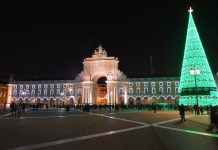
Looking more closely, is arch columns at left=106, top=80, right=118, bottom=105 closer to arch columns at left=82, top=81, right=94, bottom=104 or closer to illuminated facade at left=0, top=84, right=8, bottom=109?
arch columns at left=82, top=81, right=94, bottom=104

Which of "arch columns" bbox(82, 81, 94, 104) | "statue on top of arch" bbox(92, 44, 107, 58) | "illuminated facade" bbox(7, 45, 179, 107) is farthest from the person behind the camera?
"statue on top of arch" bbox(92, 44, 107, 58)

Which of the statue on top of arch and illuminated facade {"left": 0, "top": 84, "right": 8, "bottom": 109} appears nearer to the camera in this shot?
the statue on top of arch

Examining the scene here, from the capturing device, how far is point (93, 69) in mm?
95750

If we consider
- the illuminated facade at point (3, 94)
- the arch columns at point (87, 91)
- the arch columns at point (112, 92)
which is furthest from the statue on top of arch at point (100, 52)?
the illuminated facade at point (3, 94)

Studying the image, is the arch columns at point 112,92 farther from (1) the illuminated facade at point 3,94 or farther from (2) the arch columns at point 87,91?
(1) the illuminated facade at point 3,94

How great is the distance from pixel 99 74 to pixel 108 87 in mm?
8091

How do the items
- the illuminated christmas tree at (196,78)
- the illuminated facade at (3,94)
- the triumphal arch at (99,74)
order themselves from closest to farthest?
1. the illuminated christmas tree at (196,78)
2. the triumphal arch at (99,74)
3. the illuminated facade at (3,94)

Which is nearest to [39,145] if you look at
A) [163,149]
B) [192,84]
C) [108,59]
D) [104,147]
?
[104,147]

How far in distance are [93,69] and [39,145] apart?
284 feet

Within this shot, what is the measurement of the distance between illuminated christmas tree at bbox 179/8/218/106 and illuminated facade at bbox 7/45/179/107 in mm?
54984

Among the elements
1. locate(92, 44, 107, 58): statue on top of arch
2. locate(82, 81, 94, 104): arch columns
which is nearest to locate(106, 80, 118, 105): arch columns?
locate(82, 81, 94, 104): arch columns

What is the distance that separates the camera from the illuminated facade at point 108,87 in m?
93.2

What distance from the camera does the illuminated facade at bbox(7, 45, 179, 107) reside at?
306 ft

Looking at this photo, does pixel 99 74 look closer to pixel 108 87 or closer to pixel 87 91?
pixel 108 87
